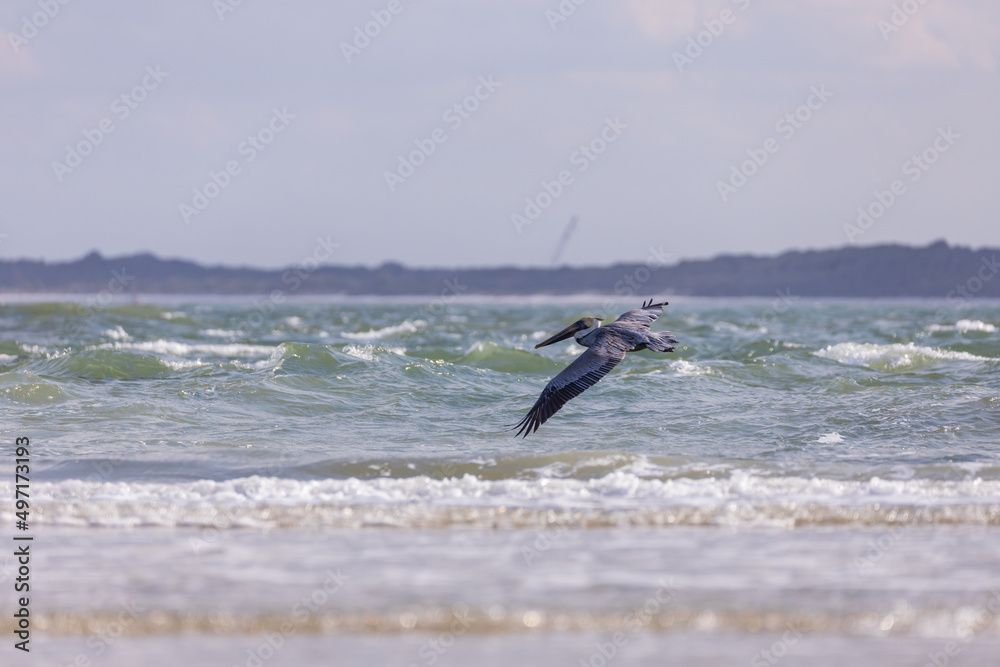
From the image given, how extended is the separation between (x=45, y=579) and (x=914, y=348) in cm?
1511

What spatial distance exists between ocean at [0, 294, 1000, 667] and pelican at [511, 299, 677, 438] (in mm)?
414

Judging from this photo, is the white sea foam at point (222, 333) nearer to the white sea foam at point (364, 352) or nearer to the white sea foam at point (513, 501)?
the white sea foam at point (364, 352)

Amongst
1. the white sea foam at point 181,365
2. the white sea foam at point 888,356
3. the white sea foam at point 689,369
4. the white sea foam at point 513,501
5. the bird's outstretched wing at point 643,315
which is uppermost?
the bird's outstretched wing at point 643,315

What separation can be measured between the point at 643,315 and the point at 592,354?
1.24 m

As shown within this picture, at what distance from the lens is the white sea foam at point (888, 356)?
16.0 m

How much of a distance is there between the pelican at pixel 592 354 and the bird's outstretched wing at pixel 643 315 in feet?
0.06

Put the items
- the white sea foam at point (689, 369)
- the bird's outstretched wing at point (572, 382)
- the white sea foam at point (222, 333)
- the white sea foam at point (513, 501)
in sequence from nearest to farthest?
the white sea foam at point (513, 501), the bird's outstretched wing at point (572, 382), the white sea foam at point (689, 369), the white sea foam at point (222, 333)

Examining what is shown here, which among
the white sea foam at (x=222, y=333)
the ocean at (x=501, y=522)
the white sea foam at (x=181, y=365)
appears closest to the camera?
the ocean at (x=501, y=522)

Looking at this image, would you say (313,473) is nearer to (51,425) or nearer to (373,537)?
(373,537)

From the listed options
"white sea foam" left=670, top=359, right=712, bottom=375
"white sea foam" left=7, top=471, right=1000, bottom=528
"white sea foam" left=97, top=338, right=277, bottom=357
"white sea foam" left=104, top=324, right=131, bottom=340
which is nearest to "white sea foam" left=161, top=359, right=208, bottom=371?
"white sea foam" left=97, top=338, right=277, bottom=357

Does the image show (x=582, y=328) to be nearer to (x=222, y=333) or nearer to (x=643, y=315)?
(x=643, y=315)

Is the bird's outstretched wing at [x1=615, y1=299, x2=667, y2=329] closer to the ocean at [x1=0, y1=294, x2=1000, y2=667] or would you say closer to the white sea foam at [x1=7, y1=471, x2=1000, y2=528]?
the ocean at [x1=0, y1=294, x2=1000, y2=667]

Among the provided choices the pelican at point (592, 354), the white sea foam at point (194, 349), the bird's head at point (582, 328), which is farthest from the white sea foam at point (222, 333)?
the pelican at point (592, 354)

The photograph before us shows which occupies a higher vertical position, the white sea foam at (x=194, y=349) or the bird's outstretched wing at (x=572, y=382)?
the bird's outstretched wing at (x=572, y=382)
